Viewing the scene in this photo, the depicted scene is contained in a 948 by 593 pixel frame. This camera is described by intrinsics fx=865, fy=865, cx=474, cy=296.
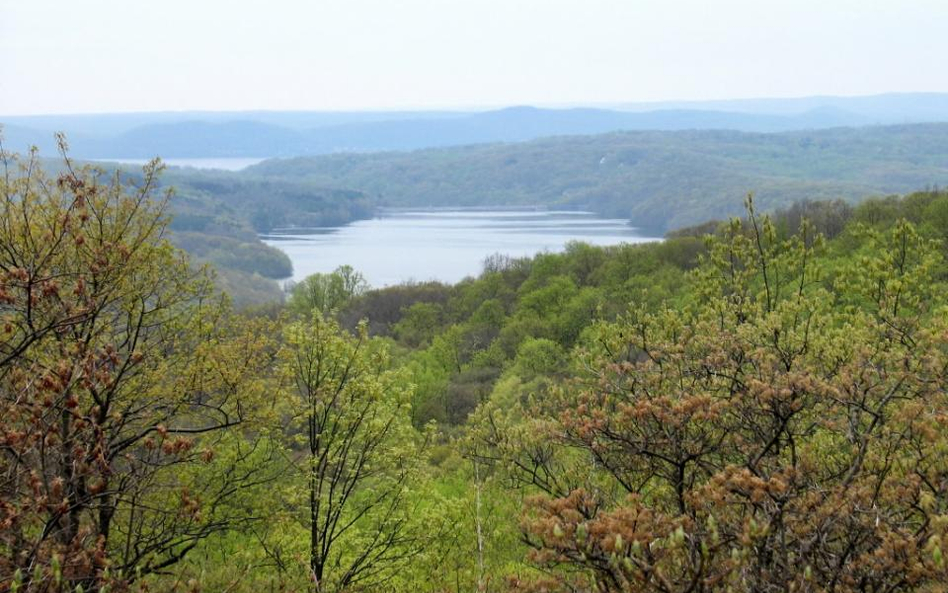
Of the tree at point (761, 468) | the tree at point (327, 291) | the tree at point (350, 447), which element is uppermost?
the tree at point (761, 468)

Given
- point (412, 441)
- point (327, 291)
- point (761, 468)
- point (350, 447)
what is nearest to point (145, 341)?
point (350, 447)

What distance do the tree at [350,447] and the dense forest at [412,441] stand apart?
0.06 m

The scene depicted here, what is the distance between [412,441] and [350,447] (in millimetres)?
1452

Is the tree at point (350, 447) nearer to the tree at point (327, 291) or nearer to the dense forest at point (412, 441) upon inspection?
the dense forest at point (412, 441)

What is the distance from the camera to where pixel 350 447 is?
1537 centimetres

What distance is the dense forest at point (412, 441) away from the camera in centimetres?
688

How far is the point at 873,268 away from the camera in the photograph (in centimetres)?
1584

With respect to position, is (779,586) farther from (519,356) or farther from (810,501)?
(519,356)

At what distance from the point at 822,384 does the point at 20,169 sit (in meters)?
12.1

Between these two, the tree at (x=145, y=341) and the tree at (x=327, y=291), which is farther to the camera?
the tree at (x=327, y=291)

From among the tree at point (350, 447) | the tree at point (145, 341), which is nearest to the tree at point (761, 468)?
the tree at point (350, 447)

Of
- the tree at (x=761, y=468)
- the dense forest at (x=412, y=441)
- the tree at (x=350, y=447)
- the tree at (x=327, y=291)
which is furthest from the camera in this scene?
the tree at (x=327, y=291)

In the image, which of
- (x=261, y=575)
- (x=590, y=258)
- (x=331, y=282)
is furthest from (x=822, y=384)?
(x=331, y=282)

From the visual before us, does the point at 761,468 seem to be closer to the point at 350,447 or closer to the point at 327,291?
the point at 350,447
